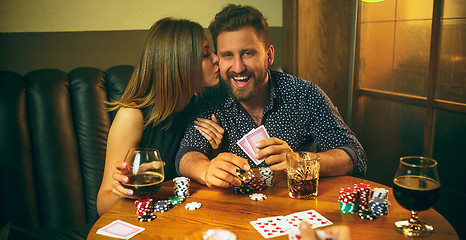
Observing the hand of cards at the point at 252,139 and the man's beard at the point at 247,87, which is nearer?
the hand of cards at the point at 252,139

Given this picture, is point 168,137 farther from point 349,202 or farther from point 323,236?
point 323,236

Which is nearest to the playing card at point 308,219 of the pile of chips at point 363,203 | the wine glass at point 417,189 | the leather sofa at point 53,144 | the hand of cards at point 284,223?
the hand of cards at point 284,223

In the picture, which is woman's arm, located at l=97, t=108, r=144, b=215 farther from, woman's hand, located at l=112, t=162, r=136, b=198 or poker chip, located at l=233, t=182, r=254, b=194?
poker chip, located at l=233, t=182, r=254, b=194

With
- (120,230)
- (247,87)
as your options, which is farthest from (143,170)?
(247,87)

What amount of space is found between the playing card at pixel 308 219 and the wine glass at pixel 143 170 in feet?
1.56

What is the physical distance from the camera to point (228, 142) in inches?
86.7

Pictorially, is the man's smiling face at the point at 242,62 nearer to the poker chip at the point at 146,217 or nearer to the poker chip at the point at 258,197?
the poker chip at the point at 258,197

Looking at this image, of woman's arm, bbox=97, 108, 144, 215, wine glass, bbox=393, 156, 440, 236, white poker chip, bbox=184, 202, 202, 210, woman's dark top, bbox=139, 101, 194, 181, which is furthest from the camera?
woman's dark top, bbox=139, 101, 194, 181

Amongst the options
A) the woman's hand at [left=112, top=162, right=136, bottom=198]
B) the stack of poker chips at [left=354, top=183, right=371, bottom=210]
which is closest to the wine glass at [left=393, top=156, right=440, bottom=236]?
the stack of poker chips at [left=354, top=183, right=371, bottom=210]

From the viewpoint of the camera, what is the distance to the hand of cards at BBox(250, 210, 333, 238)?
1.14m

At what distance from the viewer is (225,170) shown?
57.2 inches

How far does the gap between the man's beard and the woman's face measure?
0.09m

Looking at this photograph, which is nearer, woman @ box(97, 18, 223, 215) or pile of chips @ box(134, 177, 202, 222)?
pile of chips @ box(134, 177, 202, 222)

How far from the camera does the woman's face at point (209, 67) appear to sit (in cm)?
204
